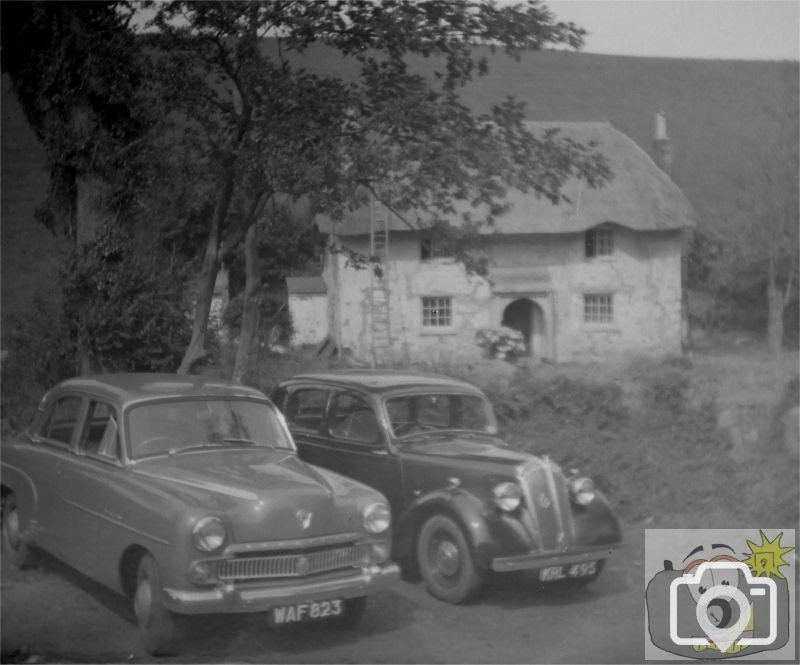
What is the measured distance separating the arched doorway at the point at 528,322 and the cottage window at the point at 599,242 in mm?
696

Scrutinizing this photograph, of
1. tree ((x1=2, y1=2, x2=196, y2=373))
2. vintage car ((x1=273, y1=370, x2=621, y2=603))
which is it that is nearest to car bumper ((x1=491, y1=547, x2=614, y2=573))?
vintage car ((x1=273, y1=370, x2=621, y2=603))

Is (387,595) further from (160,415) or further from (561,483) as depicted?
(160,415)

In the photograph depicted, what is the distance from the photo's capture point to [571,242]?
664 centimetres

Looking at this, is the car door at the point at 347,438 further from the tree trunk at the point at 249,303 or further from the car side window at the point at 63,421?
the car side window at the point at 63,421

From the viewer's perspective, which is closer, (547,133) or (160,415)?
(160,415)

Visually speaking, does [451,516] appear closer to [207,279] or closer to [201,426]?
[201,426]

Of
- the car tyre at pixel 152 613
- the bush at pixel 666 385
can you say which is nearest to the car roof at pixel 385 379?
the bush at pixel 666 385

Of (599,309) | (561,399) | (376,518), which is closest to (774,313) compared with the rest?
(599,309)

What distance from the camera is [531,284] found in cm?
654

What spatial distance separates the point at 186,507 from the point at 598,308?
363cm

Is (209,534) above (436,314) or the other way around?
the other way around

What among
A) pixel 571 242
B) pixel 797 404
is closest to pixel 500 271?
pixel 571 242

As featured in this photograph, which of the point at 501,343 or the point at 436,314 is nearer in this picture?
the point at 436,314

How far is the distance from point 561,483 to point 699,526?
119 cm
